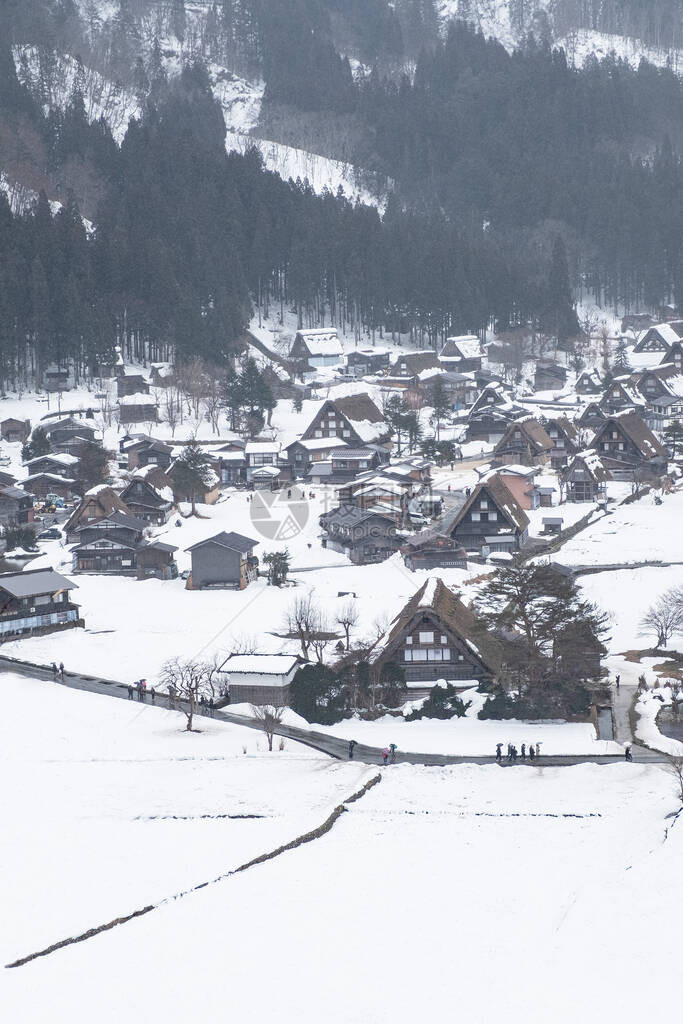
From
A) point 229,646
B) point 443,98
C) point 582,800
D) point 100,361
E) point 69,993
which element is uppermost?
point 443,98

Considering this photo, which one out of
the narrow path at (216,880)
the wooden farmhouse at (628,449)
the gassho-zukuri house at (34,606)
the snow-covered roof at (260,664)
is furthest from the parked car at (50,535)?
the wooden farmhouse at (628,449)

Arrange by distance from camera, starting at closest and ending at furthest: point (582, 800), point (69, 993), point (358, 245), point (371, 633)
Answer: point (69, 993)
point (582, 800)
point (371, 633)
point (358, 245)

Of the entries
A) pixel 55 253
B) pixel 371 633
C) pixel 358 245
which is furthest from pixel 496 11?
pixel 371 633

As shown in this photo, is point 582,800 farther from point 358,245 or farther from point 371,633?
point 358,245

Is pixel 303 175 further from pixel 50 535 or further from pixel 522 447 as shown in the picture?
pixel 50 535

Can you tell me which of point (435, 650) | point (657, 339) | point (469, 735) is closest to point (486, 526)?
point (435, 650)

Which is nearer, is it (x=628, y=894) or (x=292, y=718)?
(x=628, y=894)

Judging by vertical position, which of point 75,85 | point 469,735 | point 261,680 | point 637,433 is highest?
point 75,85
